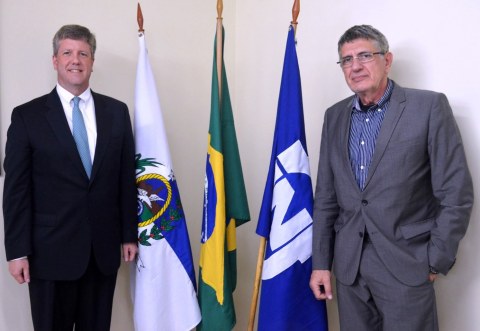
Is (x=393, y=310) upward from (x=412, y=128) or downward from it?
downward

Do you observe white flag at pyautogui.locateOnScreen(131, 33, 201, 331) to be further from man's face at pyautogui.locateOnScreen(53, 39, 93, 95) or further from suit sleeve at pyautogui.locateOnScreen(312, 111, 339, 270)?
suit sleeve at pyautogui.locateOnScreen(312, 111, 339, 270)

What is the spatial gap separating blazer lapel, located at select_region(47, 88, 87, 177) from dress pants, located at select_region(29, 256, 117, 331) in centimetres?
41

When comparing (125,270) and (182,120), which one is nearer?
(125,270)

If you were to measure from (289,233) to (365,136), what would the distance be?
528 mm

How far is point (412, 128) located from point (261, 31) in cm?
142

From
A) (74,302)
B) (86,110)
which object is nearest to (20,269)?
(74,302)

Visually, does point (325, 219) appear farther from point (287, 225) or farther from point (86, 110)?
point (86, 110)

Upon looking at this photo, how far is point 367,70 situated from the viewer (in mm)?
1450

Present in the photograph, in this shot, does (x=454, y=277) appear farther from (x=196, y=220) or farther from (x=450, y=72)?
(x=196, y=220)

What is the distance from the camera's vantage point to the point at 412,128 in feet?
4.47

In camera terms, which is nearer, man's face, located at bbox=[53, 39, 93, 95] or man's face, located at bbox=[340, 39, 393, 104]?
man's face, located at bbox=[340, 39, 393, 104]

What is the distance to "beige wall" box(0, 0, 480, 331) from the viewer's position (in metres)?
1.56

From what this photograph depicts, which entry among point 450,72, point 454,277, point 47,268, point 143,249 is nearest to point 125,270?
point 143,249

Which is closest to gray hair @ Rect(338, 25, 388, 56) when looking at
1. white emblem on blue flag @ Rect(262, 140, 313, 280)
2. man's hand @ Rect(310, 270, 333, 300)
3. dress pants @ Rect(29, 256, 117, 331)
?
white emblem on blue flag @ Rect(262, 140, 313, 280)
